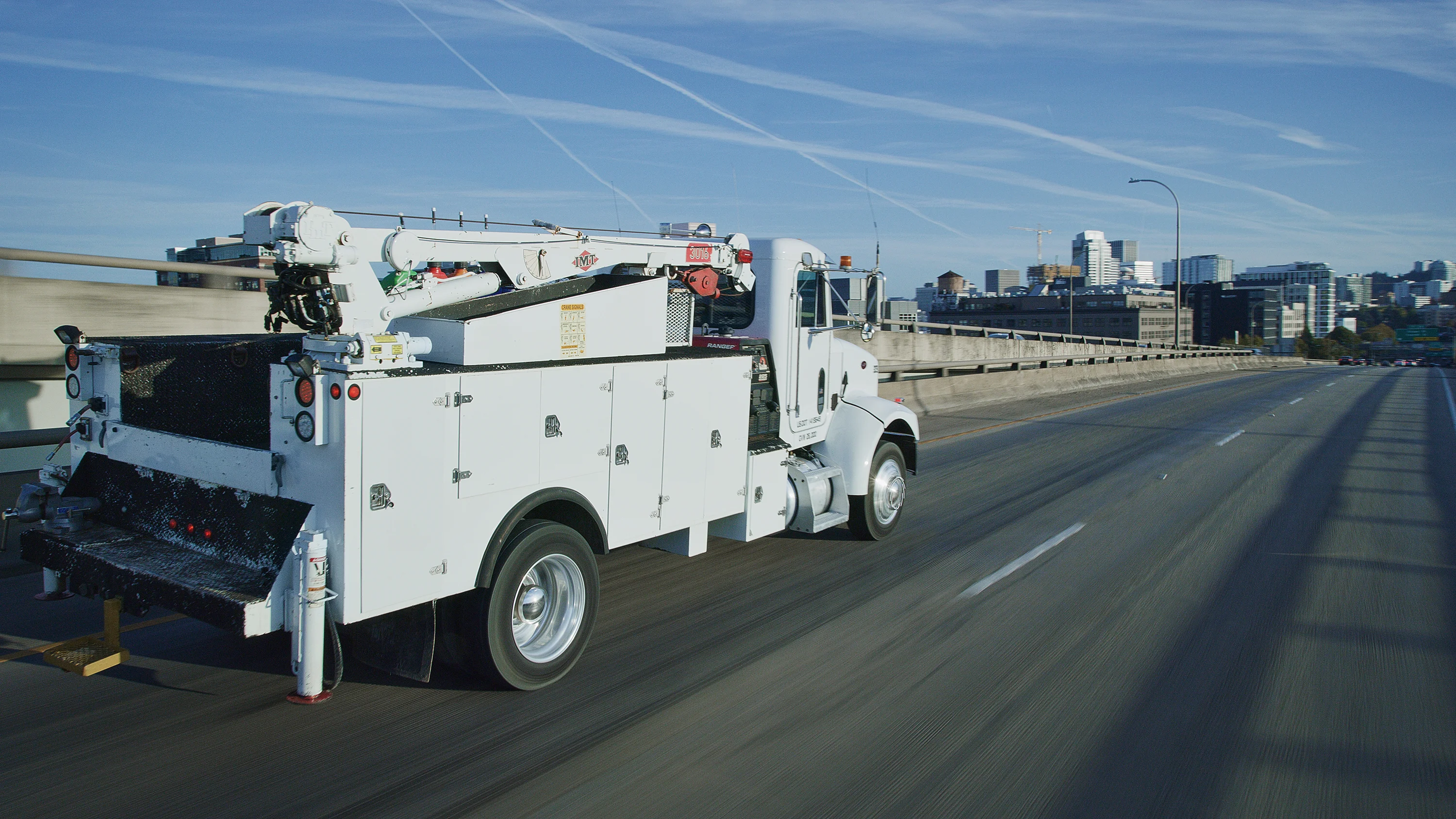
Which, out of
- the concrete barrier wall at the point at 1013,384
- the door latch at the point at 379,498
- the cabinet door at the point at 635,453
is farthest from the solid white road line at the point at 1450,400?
the door latch at the point at 379,498

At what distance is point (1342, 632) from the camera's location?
22.3ft

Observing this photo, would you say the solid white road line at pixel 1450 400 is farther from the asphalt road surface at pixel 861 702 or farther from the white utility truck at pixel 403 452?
the white utility truck at pixel 403 452

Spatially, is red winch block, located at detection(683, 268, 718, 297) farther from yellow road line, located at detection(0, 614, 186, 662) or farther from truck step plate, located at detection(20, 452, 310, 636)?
yellow road line, located at detection(0, 614, 186, 662)

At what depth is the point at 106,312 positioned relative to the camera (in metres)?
10.0

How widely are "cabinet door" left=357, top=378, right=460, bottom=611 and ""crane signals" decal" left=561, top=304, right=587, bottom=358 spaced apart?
0.99 metres

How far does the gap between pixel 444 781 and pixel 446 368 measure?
6.34 feet

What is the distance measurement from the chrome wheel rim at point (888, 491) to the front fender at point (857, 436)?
0.73 feet

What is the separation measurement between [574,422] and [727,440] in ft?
5.81

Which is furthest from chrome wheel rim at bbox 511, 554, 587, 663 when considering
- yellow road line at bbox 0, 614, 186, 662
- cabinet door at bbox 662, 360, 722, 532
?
yellow road line at bbox 0, 614, 186, 662

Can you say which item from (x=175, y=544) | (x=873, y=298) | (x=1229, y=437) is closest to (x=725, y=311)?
(x=873, y=298)

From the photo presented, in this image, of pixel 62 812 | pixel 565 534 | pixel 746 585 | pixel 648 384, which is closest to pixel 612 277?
pixel 648 384

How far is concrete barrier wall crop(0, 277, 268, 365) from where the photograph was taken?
9.23m

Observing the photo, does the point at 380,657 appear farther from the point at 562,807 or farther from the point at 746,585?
the point at 746,585

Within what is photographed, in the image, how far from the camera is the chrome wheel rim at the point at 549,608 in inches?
217
